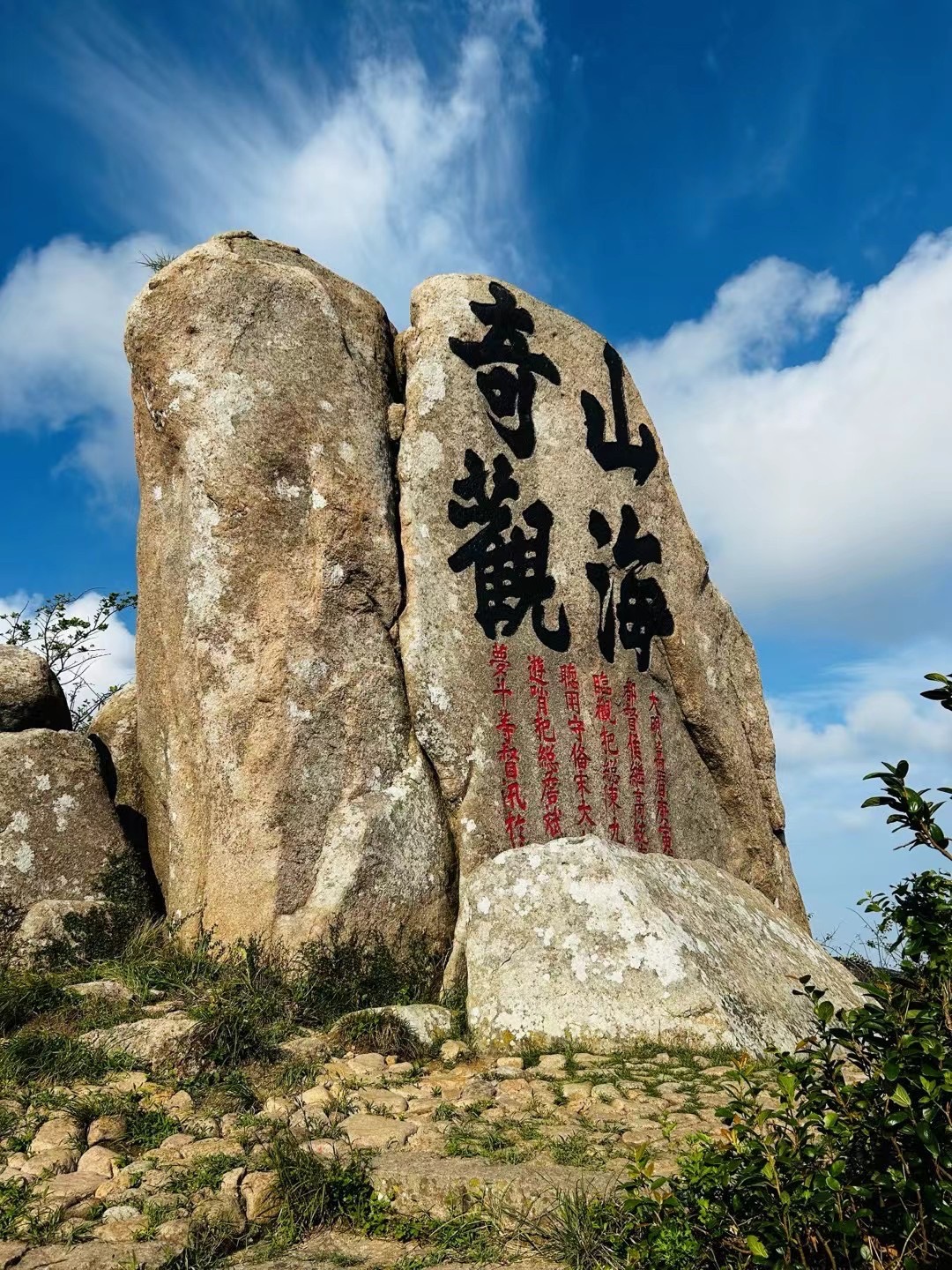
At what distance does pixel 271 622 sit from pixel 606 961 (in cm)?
364

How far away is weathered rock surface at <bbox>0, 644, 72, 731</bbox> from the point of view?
29.0ft

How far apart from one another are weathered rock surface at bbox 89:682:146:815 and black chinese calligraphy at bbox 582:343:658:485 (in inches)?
197

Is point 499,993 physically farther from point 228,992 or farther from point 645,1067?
point 228,992

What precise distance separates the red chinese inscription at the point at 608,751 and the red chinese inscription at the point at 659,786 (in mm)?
480

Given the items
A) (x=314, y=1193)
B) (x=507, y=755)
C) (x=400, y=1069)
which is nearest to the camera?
(x=314, y=1193)

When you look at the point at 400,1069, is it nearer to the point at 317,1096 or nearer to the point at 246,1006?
the point at 317,1096

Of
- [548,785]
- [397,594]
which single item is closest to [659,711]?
[548,785]

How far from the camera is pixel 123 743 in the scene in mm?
9688

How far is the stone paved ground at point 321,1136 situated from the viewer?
147 inches

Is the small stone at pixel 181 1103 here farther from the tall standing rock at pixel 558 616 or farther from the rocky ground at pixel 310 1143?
the tall standing rock at pixel 558 616

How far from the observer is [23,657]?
9203mm

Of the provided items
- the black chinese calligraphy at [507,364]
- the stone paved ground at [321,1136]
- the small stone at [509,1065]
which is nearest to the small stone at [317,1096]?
the stone paved ground at [321,1136]

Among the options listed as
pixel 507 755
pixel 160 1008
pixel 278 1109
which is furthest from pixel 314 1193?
pixel 507 755

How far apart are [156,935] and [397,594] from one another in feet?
10.7
